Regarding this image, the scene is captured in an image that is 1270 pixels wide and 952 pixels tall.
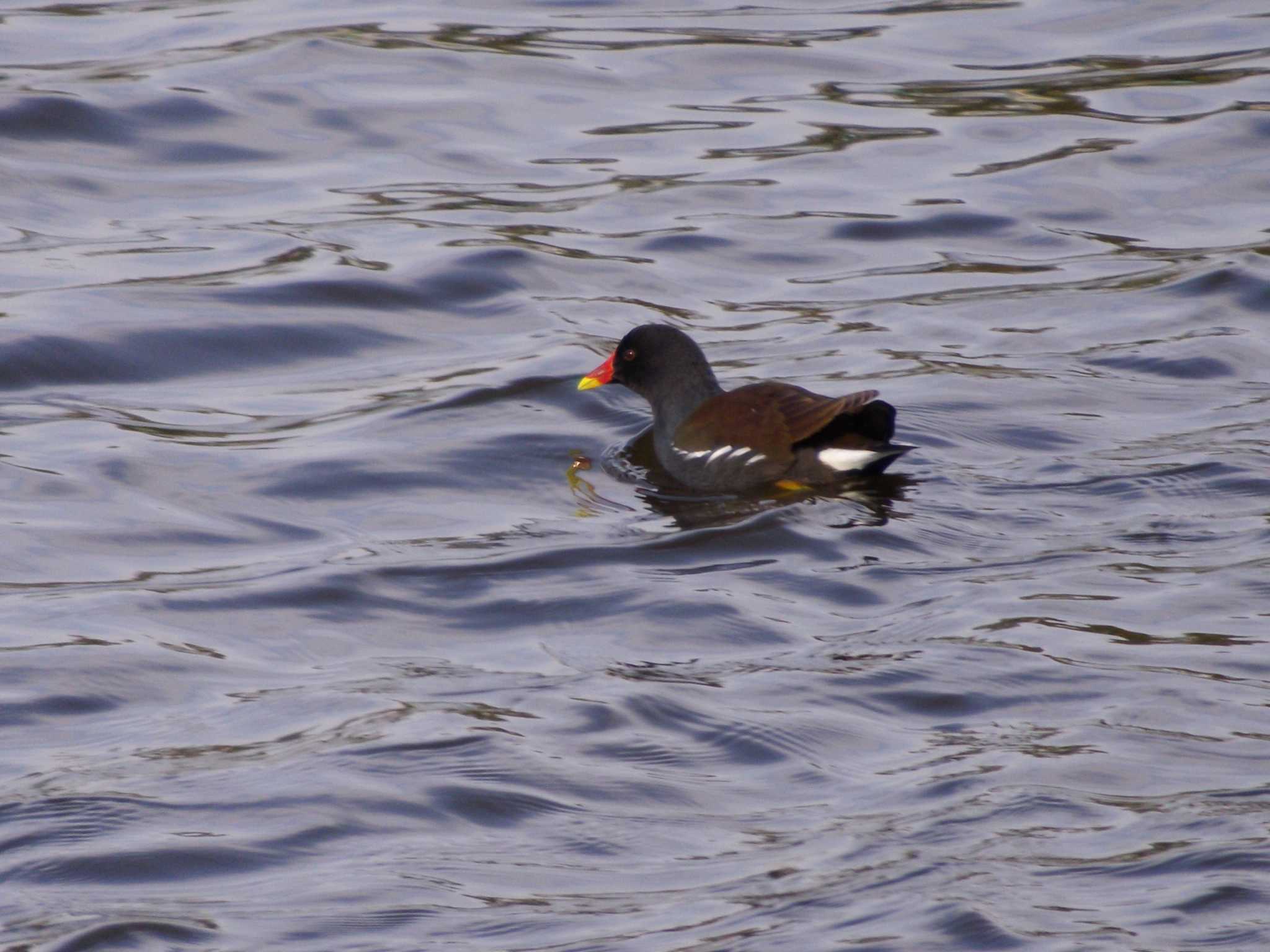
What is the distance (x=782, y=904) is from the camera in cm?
483

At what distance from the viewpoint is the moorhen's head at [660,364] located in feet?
32.1

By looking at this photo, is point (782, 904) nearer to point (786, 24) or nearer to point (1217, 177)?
point (1217, 177)

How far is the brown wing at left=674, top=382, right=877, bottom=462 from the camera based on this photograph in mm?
8914

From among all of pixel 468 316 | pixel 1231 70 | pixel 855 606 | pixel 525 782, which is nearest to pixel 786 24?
pixel 1231 70

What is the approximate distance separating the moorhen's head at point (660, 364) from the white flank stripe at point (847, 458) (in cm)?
102

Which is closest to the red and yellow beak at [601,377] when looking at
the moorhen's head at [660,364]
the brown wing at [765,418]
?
the moorhen's head at [660,364]

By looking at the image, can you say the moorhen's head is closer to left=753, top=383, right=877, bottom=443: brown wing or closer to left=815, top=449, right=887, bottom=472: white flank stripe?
left=753, top=383, right=877, bottom=443: brown wing

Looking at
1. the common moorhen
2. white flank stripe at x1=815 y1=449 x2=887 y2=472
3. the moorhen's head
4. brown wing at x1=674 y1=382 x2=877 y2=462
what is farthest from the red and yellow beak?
white flank stripe at x1=815 y1=449 x2=887 y2=472

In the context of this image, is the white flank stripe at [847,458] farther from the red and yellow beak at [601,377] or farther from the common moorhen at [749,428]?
the red and yellow beak at [601,377]

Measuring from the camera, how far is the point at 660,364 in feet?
32.5

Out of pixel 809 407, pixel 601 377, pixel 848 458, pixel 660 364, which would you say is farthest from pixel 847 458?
pixel 601 377

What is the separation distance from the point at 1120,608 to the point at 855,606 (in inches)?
37.6

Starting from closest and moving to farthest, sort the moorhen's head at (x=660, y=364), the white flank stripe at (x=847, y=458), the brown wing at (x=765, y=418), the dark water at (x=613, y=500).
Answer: the dark water at (x=613, y=500) → the white flank stripe at (x=847, y=458) → the brown wing at (x=765, y=418) → the moorhen's head at (x=660, y=364)

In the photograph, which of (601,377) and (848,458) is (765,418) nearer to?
(848,458)
